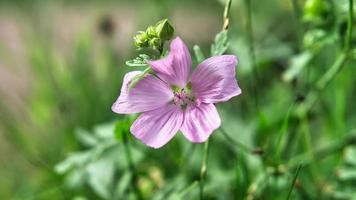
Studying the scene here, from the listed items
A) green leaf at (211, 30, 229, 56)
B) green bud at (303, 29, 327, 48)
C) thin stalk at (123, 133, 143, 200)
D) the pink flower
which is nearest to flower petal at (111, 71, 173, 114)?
the pink flower

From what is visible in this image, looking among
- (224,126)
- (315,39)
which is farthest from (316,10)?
(224,126)

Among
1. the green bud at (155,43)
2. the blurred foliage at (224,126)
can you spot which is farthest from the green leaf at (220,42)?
the green bud at (155,43)

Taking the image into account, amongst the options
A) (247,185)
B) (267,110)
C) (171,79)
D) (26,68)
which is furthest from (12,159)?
(171,79)

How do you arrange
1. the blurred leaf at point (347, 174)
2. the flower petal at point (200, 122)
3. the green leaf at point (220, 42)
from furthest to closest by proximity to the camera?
the blurred leaf at point (347, 174) < the green leaf at point (220, 42) < the flower petal at point (200, 122)

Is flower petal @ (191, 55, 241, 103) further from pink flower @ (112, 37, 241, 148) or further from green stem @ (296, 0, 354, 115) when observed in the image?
green stem @ (296, 0, 354, 115)

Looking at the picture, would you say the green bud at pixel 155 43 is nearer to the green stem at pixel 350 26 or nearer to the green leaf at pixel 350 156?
→ the green stem at pixel 350 26

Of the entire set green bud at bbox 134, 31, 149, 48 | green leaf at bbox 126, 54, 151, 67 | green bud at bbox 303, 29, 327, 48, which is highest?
green bud at bbox 134, 31, 149, 48

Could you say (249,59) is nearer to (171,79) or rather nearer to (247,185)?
(247,185)

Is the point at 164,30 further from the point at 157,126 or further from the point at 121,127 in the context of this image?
the point at 121,127
